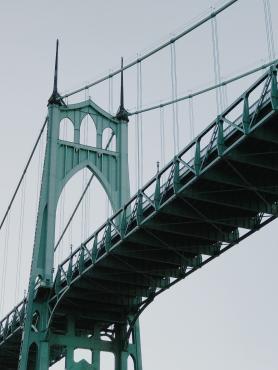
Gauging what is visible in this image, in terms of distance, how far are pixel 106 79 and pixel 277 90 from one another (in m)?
32.1

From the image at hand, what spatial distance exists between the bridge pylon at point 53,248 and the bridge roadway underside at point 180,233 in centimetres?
59

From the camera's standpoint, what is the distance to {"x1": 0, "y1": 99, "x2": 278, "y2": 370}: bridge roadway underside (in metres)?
36.0

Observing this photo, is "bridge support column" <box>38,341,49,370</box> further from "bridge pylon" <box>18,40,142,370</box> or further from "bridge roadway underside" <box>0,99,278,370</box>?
"bridge roadway underside" <box>0,99,278,370</box>

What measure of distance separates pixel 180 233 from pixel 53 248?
39.2 feet

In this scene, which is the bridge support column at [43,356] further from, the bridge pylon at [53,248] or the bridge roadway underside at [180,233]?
the bridge roadway underside at [180,233]

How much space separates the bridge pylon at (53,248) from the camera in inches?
2008

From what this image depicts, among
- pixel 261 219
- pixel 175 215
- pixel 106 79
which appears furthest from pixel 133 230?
pixel 106 79

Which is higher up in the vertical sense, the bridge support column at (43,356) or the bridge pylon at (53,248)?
the bridge pylon at (53,248)

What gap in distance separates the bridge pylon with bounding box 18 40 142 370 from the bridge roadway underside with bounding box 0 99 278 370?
590 mm

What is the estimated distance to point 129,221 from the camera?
43.1m

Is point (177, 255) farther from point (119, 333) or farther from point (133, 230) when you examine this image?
point (119, 333)

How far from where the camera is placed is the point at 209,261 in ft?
146

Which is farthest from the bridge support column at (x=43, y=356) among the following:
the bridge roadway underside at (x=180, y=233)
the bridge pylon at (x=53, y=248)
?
the bridge roadway underside at (x=180, y=233)

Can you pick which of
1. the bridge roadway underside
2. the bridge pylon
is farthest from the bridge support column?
the bridge roadway underside
